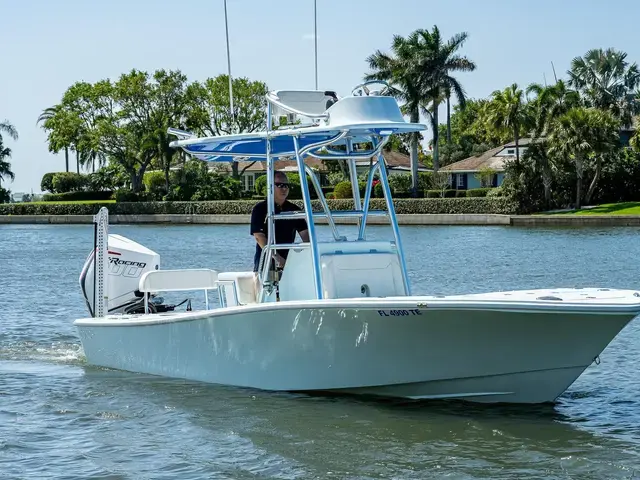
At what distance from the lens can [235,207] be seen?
6944 cm

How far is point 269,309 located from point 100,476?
2.35 metres

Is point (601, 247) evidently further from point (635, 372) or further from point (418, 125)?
point (418, 125)

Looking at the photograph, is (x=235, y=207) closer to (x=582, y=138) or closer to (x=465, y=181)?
(x=582, y=138)

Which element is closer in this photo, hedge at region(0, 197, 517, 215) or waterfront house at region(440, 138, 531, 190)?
hedge at region(0, 197, 517, 215)

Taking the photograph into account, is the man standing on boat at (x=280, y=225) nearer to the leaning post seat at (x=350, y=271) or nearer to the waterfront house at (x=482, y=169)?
the leaning post seat at (x=350, y=271)

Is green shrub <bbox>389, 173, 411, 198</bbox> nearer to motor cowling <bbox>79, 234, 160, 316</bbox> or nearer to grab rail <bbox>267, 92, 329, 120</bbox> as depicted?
motor cowling <bbox>79, 234, 160, 316</bbox>

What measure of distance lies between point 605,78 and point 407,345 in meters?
82.9

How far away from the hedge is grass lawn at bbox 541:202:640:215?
11.0 ft

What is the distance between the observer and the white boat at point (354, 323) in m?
9.80

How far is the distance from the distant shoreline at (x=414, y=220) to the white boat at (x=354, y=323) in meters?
39.2

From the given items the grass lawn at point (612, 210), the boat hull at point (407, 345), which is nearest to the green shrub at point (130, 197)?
the grass lawn at point (612, 210)

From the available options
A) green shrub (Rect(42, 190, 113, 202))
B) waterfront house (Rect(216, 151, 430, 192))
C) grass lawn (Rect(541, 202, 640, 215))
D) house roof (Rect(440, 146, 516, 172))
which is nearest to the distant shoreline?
grass lawn (Rect(541, 202, 640, 215))

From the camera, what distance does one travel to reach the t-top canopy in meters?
10.5

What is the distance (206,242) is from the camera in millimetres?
48344
